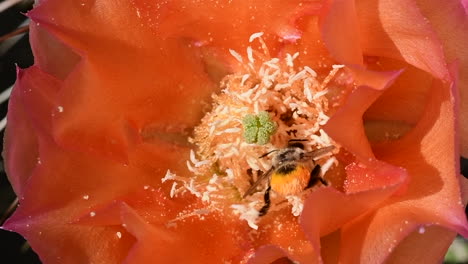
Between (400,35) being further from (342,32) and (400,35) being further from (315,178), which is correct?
(315,178)

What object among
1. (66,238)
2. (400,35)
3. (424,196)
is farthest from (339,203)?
(66,238)

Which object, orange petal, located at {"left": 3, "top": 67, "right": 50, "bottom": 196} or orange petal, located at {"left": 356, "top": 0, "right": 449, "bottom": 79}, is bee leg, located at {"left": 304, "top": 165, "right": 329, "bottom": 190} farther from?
orange petal, located at {"left": 3, "top": 67, "right": 50, "bottom": 196}

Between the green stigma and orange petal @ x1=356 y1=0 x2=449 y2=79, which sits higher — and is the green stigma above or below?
below

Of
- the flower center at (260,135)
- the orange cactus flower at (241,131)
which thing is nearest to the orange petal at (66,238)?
the orange cactus flower at (241,131)

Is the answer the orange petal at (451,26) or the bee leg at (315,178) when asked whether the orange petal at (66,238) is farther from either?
→ the orange petal at (451,26)

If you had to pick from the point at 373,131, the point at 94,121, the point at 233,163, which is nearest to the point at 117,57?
the point at 94,121

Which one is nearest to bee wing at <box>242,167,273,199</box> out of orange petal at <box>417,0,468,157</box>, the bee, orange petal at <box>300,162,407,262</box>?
the bee

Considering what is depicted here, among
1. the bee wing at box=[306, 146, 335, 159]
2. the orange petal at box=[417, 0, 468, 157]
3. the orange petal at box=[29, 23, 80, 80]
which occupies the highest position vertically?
the orange petal at box=[417, 0, 468, 157]
